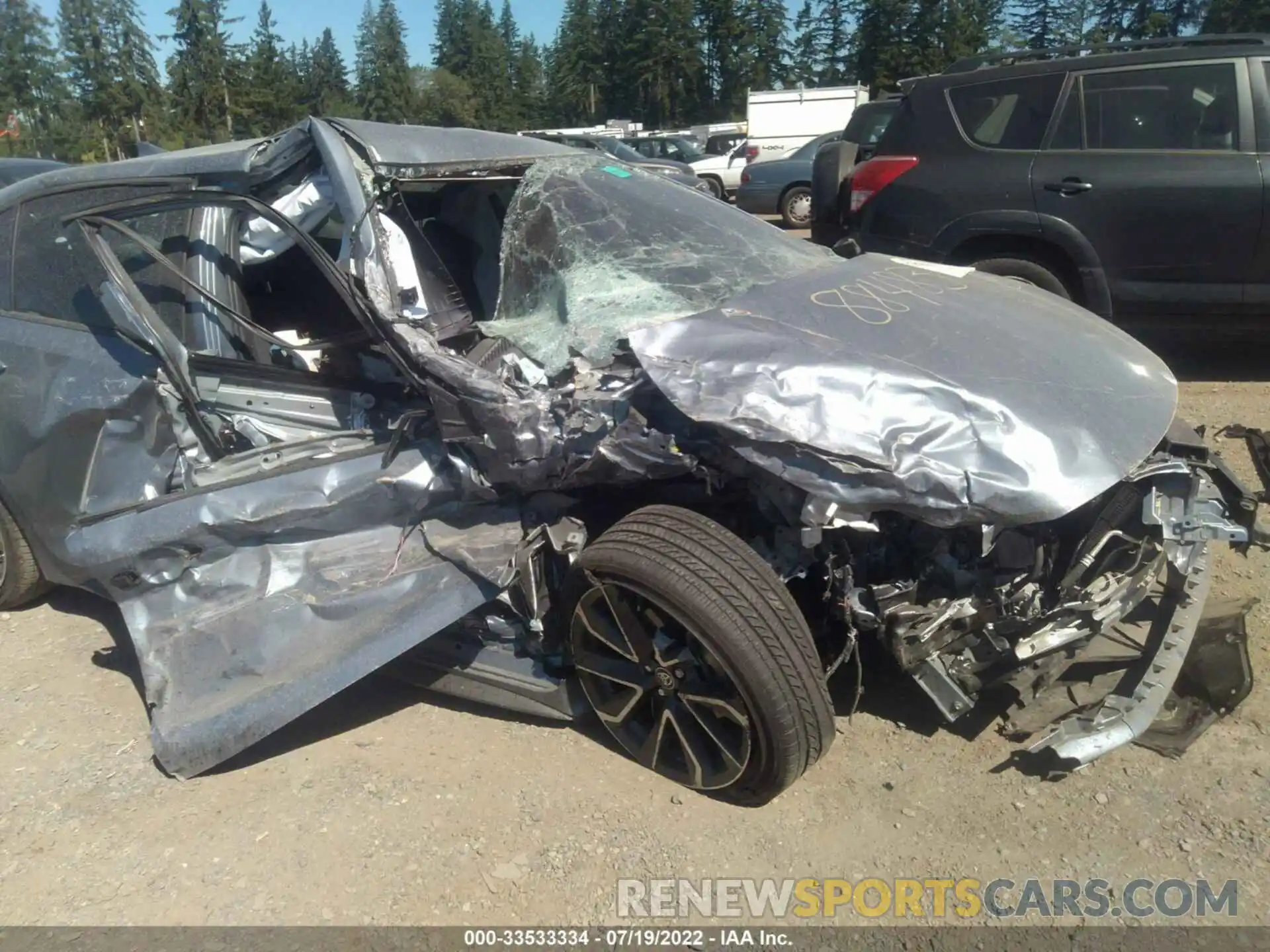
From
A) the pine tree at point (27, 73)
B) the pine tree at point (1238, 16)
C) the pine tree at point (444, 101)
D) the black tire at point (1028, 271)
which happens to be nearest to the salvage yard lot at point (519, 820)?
the black tire at point (1028, 271)

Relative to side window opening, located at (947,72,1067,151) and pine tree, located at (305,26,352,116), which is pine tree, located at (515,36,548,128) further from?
side window opening, located at (947,72,1067,151)

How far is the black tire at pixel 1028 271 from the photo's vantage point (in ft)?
19.1

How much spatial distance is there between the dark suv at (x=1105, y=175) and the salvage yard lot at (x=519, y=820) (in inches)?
122

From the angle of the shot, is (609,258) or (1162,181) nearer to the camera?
(609,258)

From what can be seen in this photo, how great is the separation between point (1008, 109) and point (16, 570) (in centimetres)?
587

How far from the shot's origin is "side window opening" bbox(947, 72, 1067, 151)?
19.6 ft

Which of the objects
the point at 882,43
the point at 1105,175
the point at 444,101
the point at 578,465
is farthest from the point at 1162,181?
the point at 444,101

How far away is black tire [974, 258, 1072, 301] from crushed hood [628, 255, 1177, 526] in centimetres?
298

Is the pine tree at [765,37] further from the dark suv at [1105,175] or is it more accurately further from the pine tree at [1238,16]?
the dark suv at [1105,175]

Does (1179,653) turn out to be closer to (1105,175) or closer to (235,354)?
(235,354)

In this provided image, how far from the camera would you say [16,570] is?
3.88m

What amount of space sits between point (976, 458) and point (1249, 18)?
104 ft

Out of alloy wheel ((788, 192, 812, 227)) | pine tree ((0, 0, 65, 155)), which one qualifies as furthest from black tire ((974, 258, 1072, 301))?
pine tree ((0, 0, 65, 155))

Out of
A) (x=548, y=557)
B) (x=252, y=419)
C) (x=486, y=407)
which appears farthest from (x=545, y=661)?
(x=252, y=419)
